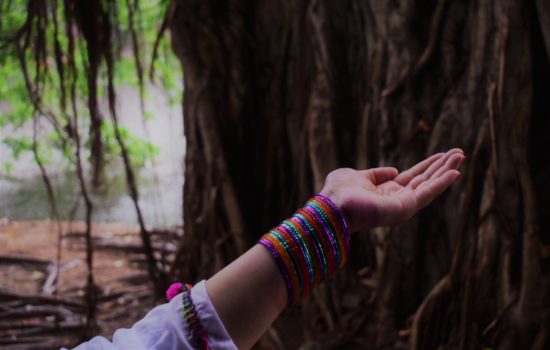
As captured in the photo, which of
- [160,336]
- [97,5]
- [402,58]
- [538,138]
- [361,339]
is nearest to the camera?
[160,336]

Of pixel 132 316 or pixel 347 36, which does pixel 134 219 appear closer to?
pixel 132 316

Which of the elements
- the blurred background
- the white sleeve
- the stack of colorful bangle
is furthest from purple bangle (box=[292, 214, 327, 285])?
the blurred background

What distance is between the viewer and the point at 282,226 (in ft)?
2.49

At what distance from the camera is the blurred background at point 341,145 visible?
124 centimetres

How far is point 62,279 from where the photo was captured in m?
2.55

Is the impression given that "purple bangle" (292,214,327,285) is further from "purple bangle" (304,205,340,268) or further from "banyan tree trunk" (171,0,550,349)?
"banyan tree trunk" (171,0,550,349)

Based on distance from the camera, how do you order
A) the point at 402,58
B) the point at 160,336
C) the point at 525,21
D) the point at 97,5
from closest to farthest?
the point at 160,336 → the point at 525,21 → the point at 402,58 → the point at 97,5

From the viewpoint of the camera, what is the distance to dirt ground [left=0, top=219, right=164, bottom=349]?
1952 mm

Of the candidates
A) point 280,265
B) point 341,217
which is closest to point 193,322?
point 280,265

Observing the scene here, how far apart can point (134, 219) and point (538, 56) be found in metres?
3.04

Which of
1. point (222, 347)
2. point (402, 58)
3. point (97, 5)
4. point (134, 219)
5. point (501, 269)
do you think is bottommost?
point (134, 219)

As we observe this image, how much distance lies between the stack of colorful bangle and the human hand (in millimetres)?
26

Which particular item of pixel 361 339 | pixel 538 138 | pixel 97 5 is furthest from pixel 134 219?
pixel 538 138

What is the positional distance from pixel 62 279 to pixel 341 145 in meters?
1.58
